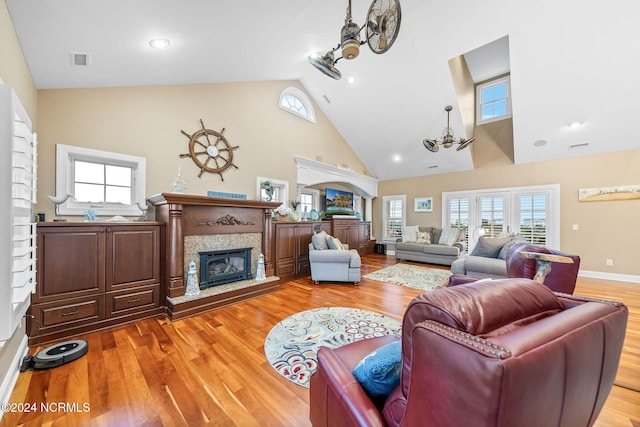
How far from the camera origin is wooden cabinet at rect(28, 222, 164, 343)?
247 centimetres

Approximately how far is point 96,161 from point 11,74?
1.38m

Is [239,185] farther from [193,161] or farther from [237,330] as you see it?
[237,330]

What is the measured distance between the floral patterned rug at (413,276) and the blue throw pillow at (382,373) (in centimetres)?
355

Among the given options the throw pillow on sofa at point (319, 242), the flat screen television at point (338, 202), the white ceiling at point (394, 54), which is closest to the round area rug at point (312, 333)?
the throw pillow on sofa at point (319, 242)

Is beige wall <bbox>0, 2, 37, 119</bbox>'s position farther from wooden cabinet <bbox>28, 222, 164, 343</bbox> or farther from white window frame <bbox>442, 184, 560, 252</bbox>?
white window frame <bbox>442, 184, 560, 252</bbox>

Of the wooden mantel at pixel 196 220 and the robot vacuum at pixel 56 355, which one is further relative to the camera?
the wooden mantel at pixel 196 220

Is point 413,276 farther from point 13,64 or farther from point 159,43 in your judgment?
point 13,64

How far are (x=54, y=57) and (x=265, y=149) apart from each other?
9.99 ft

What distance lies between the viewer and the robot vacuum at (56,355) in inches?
79.9

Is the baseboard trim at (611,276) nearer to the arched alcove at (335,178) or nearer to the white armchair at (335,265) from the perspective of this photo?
the white armchair at (335,265)

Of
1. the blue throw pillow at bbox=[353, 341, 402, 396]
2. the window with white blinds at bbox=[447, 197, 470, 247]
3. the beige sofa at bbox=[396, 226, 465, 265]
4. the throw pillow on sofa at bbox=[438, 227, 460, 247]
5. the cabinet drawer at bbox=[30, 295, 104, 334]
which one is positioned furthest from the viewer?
the window with white blinds at bbox=[447, 197, 470, 247]

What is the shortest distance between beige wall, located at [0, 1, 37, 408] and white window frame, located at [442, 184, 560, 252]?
312 inches

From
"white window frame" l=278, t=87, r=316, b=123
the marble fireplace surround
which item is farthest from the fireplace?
"white window frame" l=278, t=87, r=316, b=123

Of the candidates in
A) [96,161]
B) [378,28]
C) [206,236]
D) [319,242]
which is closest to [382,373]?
[378,28]
